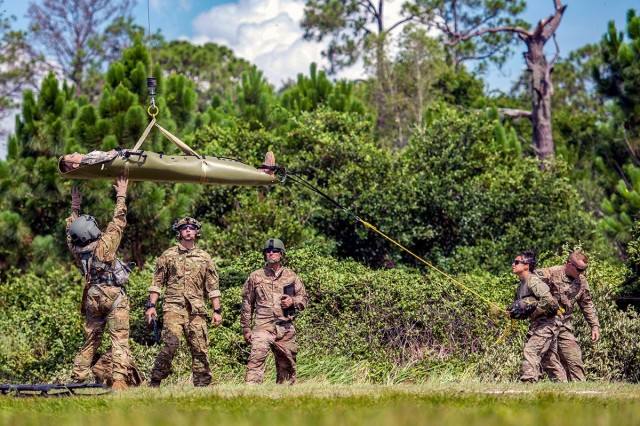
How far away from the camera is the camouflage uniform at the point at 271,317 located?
545 inches

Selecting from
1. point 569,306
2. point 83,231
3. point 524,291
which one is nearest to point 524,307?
point 524,291

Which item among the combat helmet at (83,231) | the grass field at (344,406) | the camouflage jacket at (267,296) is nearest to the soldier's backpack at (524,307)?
the grass field at (344,406)

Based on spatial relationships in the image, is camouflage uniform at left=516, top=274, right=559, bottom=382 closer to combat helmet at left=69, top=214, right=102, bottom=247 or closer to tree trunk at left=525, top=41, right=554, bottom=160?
combat helmet at left=69, top=214, right=102, bottom=247

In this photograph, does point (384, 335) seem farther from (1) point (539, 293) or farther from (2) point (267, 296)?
(1) point (539, 293)

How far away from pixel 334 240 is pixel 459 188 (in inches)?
112

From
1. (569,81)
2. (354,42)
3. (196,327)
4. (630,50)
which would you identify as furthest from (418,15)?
(196,327)

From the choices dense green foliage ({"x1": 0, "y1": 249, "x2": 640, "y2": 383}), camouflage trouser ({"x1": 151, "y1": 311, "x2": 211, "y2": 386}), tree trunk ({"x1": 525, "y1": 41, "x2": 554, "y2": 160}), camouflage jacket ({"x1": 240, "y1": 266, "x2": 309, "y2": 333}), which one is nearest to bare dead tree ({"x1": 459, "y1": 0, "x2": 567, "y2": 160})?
tree trunk ({"x1": 525, "y1": 41, "x2": 554, "y2": 160})

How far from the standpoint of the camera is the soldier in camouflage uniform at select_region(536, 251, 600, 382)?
14.3 m

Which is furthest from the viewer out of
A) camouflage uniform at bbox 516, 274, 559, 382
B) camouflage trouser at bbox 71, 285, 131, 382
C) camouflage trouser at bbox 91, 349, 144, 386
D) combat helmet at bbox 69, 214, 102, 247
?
camouflage uniform at bbox 516, 274, 559, 382

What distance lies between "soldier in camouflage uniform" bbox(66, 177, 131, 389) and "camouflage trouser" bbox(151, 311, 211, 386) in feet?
1.39

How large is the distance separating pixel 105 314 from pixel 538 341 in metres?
5.39

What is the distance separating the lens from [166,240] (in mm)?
23234

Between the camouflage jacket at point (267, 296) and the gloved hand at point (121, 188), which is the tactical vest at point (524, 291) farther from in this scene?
the gloved hand at point (121, 188)

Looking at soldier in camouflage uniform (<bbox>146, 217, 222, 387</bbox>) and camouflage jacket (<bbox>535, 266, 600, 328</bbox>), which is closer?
soldier in camouflage uniform (<bbox>146, 217, 222, 387</bbox>)
